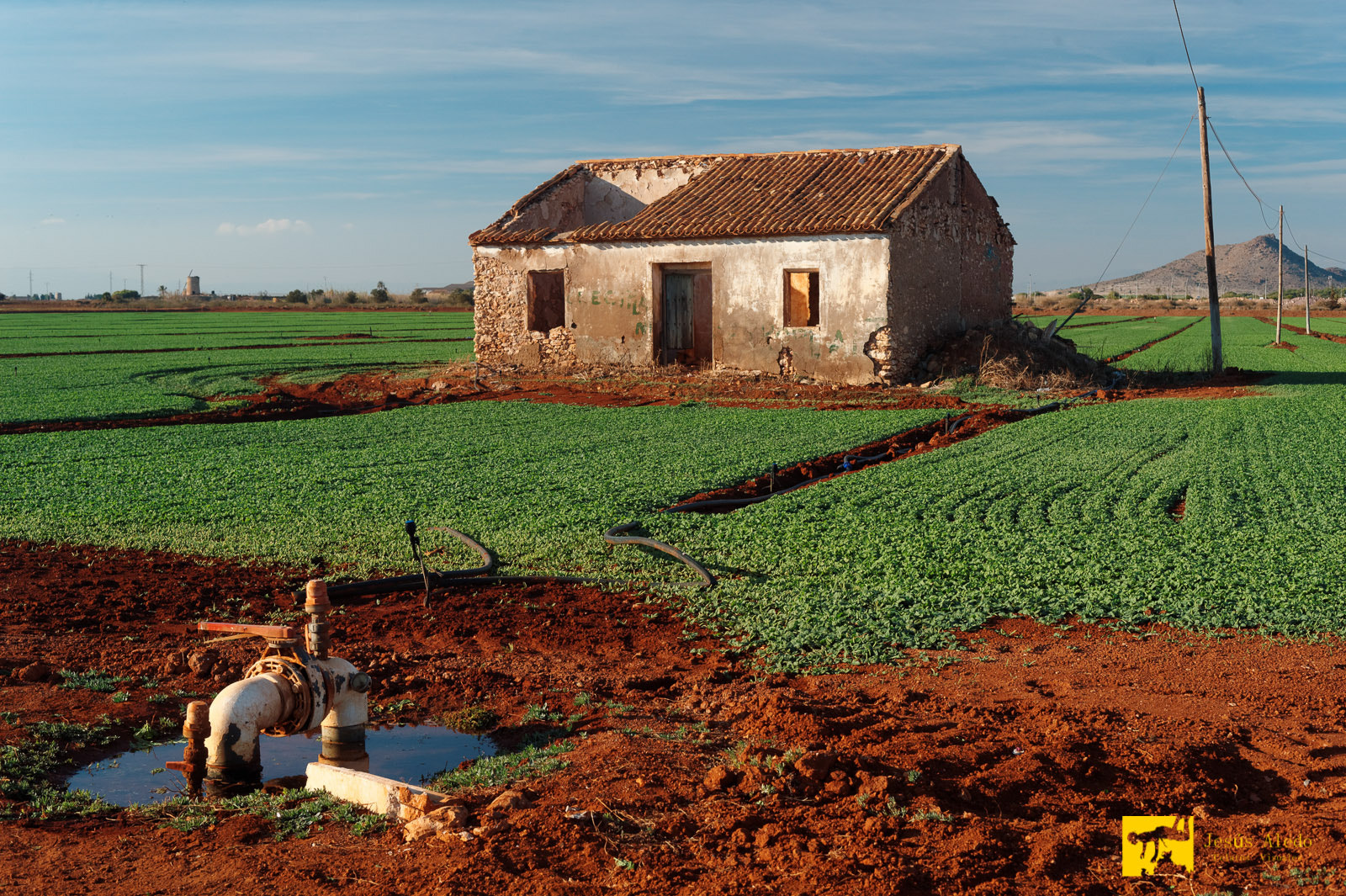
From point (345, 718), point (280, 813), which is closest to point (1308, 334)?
point (345, 718)

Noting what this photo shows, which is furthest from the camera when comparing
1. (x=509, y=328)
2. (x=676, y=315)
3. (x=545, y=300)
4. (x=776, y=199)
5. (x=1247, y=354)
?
(x=1247, y=354)

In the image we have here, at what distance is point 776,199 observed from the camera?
27891mm

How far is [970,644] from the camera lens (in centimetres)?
718

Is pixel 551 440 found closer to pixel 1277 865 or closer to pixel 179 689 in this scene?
pixel 179 689

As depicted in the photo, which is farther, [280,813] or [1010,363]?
[1010,363]

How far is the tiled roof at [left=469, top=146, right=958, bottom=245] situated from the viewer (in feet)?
84.8

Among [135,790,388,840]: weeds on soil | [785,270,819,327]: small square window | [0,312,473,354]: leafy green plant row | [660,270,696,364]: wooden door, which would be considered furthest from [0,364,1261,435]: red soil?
[0,312,473,354]: leafy green plant row

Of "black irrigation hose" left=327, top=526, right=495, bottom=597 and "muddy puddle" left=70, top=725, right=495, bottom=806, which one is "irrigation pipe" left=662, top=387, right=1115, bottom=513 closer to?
"black irrigation hose" left=327, top=526, right=495, bottom=597

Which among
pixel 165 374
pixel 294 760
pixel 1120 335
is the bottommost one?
pixel 294 760

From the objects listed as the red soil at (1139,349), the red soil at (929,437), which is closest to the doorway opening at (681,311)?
the red soil at (929,437)

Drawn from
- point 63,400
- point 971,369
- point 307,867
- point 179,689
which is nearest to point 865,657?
point 307,867

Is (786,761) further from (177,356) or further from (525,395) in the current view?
(177,356)

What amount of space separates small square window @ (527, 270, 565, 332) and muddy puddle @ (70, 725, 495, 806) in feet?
80.7

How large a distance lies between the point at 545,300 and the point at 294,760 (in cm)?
2607
